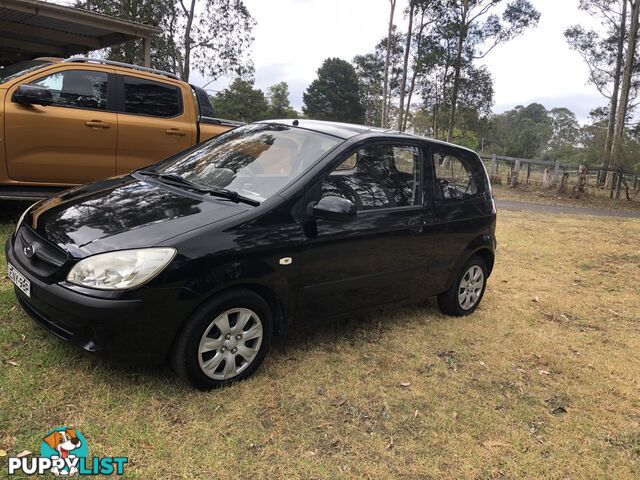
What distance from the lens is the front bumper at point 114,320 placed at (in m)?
2.50

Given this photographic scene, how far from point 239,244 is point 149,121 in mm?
3632

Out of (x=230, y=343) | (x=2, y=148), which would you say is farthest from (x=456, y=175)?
(x=2, y=148)

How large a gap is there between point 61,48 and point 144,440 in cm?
1075

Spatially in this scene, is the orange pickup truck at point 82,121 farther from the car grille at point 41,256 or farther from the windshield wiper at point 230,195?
the windshield wiper at point 230,195

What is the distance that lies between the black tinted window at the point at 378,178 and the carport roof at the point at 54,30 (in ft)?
21.0

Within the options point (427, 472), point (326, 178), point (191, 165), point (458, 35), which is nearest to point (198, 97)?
point (191, 165)

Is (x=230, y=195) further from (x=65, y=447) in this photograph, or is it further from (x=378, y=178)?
(x=65, y=447)

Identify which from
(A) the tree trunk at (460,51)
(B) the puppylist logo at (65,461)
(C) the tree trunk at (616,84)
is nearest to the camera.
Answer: (B) the puppylist logo at (65,461)

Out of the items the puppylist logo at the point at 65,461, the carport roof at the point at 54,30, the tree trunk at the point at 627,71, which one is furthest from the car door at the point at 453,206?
the tree trunk at the point at 627,71

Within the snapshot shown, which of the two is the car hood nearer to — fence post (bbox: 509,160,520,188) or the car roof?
the car roof

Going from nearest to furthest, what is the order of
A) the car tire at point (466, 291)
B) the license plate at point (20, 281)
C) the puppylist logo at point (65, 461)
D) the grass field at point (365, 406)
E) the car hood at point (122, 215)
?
1. the puppylist logo at point (65, 461)
2. the grass field at point (365, 406)
3. the car hood at point (122, 215)
4. the license plate at point (20, 281)
5. the car tire at point (466, 291)

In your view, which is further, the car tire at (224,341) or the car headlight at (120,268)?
the car tire at (224,341)

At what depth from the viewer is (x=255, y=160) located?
3.62m

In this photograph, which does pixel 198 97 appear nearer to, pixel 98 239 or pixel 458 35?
pixel 98 239
